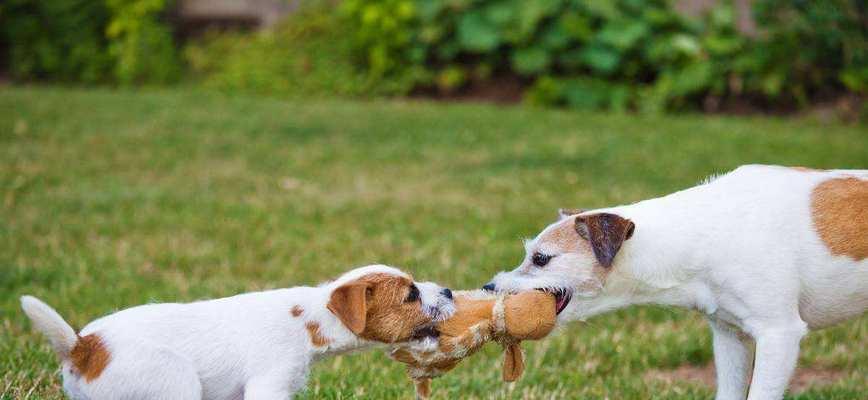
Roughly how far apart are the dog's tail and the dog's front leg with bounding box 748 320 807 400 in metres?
2.64

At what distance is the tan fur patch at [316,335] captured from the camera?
4043mm

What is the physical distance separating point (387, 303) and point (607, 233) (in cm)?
98

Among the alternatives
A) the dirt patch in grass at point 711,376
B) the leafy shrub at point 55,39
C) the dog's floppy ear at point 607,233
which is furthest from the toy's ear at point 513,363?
the leafy shrub at point 55,39

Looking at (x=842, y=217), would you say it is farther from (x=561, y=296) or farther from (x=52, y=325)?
(x=52, y=325)

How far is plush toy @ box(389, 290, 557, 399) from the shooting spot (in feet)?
13.6

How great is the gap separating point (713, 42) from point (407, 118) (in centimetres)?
458

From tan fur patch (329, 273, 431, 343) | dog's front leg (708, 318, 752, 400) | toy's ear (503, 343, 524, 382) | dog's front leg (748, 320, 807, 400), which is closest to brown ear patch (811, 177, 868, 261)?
dog's front leg (748, 320, 807, 400)

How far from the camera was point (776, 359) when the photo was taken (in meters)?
4.24

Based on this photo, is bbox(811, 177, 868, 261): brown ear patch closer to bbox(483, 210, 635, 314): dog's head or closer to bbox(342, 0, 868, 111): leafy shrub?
bbox(483, 210, 635, 314): dog's head

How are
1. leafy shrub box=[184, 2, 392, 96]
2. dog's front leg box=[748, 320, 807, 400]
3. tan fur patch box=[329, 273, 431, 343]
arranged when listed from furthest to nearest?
1. leafy shrub box=[184, 2, 392, 96]
2. dog's front leg box=[748, 320, 807, 400]
3. tan fur patch box=[329, 273, 431, 343]

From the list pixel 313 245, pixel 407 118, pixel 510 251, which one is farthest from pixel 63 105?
pixel 510 251

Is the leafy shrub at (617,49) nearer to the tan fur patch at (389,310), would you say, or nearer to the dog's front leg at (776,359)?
the dog's front leg at (776,359)

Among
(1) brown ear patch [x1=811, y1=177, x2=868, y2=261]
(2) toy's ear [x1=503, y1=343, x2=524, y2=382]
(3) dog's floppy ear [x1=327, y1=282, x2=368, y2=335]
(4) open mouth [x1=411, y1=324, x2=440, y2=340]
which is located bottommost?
(2) toy's ear [x1=503, y1=343, x2=524, y2=382]

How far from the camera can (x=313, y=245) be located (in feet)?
25.7
